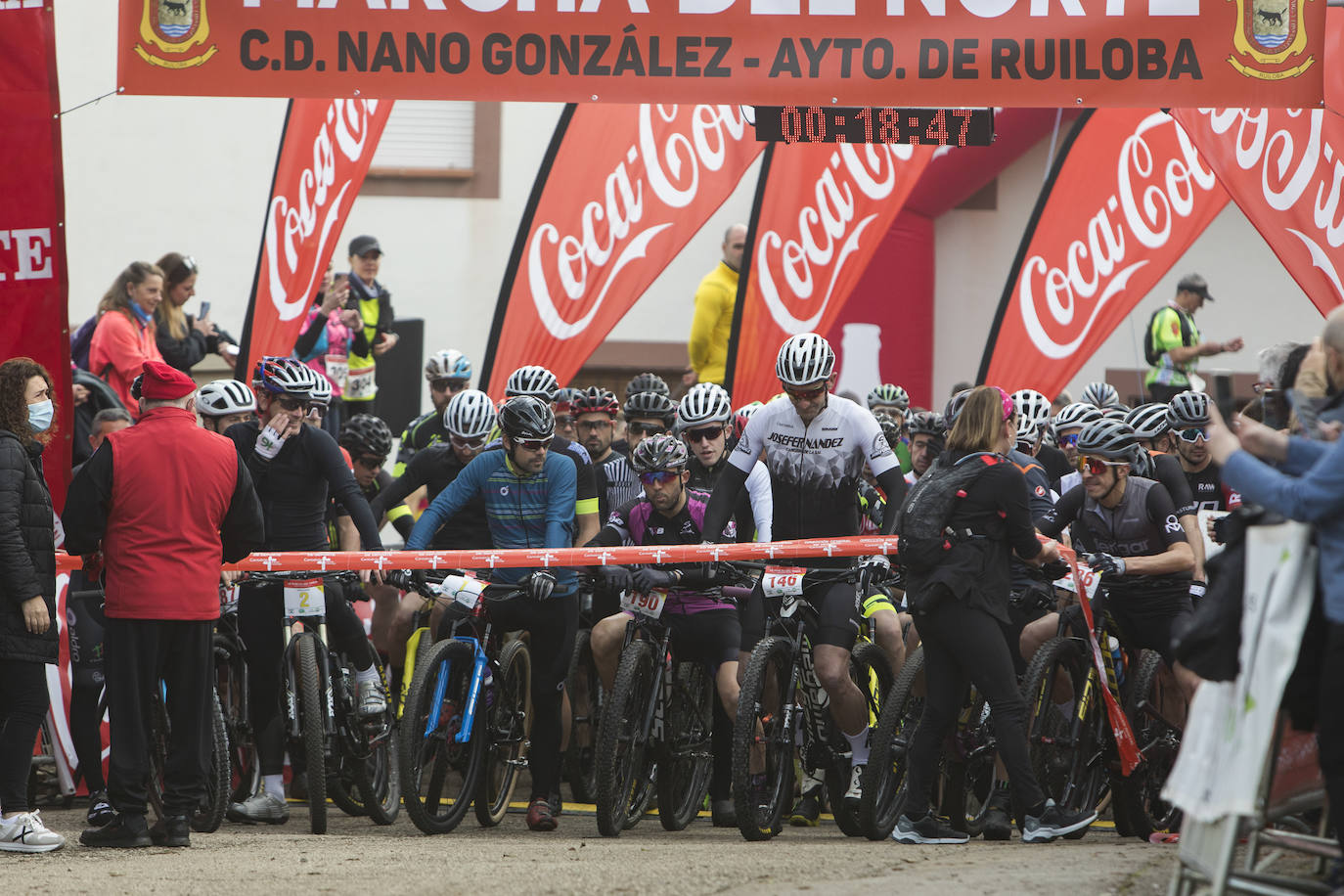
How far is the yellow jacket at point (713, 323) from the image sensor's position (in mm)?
14305

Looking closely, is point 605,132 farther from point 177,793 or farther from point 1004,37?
point 177,793

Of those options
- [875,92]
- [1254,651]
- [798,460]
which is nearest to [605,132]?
[875,92]

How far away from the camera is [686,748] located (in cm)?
905

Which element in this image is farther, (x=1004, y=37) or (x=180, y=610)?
(x=1004, y=37)

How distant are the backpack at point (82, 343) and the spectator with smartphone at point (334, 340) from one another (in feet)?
5.10

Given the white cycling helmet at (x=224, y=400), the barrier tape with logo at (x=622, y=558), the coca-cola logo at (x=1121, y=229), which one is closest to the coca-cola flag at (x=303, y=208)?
the white cycling helmet at (x=224, y=400)

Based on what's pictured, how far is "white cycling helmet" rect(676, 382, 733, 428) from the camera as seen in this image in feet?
32.1

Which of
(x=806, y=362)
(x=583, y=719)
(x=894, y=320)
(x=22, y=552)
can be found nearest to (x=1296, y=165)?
(x=806, y=362)

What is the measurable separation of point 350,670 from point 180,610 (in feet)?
5.42

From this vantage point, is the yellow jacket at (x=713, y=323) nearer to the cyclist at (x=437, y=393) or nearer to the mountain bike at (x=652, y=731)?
the cyclist at (x=437, y=393)

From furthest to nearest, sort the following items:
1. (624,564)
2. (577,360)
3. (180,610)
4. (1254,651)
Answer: (577,360) < (624,564) < (180,610) < (1254,651)

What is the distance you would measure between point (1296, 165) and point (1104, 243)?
299 cm

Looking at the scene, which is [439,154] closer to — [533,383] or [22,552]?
[533,383]

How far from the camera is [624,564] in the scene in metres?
8.97
